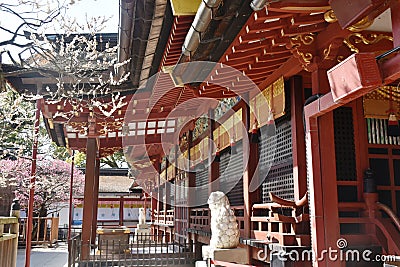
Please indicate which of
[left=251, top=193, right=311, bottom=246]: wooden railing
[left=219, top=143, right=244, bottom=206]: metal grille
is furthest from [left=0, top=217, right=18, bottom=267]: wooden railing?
[left=219, top=143, right=244, bottom=206]: metal grille

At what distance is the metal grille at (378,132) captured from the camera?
5.65 metres

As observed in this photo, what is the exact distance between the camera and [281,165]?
21.0 ft

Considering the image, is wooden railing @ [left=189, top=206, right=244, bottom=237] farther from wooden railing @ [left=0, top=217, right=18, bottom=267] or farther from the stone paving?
wooden railing @ [left=0, top=217, right=18, bottom=267]

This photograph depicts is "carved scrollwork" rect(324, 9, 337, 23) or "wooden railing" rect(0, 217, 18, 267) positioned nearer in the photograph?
"carved scrollwork" rect(324, 9, 337, 23)

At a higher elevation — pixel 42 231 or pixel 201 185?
pixel 201 185

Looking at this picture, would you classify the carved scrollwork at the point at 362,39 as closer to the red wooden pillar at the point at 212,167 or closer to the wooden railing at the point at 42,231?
the red wooden pillar at the point at 212,167

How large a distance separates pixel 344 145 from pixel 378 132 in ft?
2.13

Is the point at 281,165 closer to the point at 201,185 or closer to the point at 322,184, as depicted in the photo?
the point at 322,184

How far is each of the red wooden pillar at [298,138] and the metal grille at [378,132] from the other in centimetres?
94

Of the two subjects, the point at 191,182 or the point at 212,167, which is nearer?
the point at 212,167

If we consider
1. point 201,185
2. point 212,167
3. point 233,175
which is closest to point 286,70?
point 233,175

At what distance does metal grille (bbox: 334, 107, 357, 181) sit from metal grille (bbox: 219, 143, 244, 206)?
302 cm

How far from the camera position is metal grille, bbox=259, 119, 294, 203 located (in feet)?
20.2

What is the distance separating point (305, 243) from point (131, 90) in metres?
4.99
